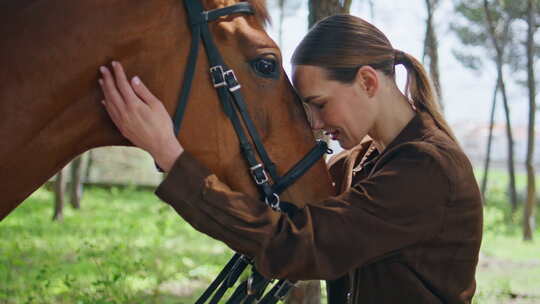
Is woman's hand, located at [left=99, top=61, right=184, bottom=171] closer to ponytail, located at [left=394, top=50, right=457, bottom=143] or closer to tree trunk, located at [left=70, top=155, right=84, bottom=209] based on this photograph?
ponytail, located at [left=394, top=50, right=457, bottom=143]

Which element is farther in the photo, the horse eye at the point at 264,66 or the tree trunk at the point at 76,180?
the tree trunk at the point at 76,180

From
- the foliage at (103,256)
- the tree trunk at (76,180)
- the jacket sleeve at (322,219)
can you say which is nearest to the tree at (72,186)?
the tree trunk at (76,180)

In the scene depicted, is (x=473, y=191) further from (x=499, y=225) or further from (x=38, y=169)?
(x=499, y=225)

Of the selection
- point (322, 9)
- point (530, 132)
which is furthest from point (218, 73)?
point (530, 132)

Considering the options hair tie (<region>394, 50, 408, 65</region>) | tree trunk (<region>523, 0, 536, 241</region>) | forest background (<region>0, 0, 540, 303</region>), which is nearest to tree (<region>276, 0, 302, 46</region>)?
forest background (<region>0, 0, 540, 303</region>)

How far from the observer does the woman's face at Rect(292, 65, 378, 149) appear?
80.5 inches

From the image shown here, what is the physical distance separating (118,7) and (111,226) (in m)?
9.03

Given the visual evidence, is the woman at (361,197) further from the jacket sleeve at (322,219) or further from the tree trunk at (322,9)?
the tree trunk at (322,9)

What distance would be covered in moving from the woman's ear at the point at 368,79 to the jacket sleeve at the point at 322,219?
30 centimetres

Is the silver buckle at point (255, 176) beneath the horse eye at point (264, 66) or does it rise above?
beneath

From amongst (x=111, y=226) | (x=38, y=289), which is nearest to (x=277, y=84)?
(x=38, y=289)

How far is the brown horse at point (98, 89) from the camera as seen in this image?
1.85 meters

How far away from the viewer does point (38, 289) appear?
5250 mm

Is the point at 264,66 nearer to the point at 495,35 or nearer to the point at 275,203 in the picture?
the point at 275,203
